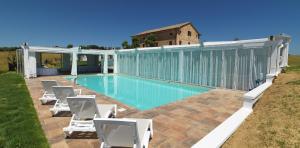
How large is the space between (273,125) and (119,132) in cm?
382

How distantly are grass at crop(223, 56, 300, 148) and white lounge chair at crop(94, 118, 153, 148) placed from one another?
6.29 feet

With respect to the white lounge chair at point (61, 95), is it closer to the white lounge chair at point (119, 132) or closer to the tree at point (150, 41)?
the white lounge chair at point (119, 132)

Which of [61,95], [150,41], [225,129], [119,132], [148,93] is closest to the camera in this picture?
[119,132]

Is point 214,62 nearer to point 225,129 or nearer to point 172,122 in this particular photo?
point 172,122

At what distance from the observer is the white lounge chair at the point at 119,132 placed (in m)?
2.79

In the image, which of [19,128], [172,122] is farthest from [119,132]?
[19,128]

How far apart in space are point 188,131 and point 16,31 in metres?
27.2

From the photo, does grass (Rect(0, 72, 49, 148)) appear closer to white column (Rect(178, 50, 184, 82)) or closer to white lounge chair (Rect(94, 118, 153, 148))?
white lounge chair (Rect(94, 118, 153, 148))

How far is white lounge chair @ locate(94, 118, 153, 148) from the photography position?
2787 millimetres

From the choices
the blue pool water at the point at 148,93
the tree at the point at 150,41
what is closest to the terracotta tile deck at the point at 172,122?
the blue pool water at the point at 148,93

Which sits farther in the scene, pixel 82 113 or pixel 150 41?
pixel 150 41

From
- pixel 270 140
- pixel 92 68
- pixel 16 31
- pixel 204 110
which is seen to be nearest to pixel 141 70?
pixel 92 68

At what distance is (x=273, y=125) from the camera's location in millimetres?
4082

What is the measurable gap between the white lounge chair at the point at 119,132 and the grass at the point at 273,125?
1918mm
